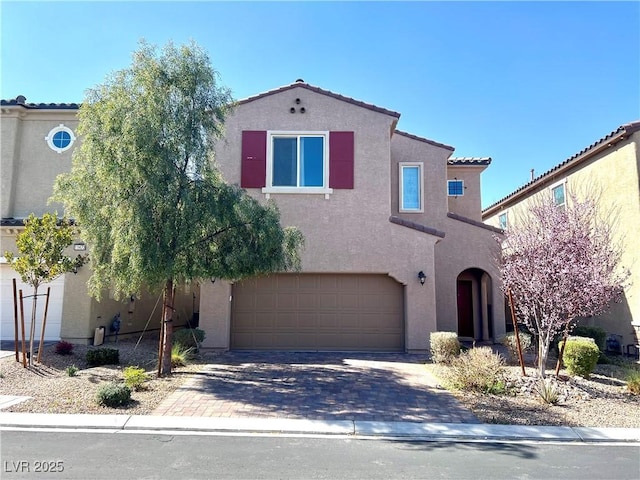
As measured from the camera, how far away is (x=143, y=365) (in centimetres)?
1151

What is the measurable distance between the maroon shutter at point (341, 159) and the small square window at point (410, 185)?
10.6ft

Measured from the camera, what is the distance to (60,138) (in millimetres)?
15906

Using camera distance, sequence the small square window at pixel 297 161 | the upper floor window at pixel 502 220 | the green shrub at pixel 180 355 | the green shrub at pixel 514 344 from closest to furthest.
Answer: the green shrub at pixel 180 355, the green shrub at pixel 514 344, the small square window at pixel 297 161, the upper floor window at pixel 502 220

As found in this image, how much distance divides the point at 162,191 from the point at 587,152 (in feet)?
47.0

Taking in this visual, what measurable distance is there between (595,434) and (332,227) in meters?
8.69

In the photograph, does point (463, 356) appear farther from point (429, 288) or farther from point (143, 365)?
point (143, 365)

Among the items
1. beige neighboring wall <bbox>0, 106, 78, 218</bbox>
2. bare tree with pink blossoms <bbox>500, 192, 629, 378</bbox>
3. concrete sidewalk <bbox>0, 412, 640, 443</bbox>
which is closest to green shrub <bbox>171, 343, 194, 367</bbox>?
concrete sidewalk <bbox>0, 412, 640, 443</bbox>

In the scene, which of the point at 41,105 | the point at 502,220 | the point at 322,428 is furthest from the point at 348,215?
the point at 502,220

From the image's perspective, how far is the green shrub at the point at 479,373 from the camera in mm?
9211

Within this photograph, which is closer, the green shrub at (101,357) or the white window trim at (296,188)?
the green shrub at (101,357)

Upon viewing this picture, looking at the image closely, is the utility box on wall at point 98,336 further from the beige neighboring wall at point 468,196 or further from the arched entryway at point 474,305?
the beige neighboring wall at point 468,196

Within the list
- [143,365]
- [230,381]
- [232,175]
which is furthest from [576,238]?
[143,365]

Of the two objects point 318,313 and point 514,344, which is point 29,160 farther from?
point 514,344

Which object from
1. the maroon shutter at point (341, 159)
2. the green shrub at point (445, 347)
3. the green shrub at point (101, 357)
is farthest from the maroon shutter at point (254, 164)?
the green shrub at point (445, 347)
